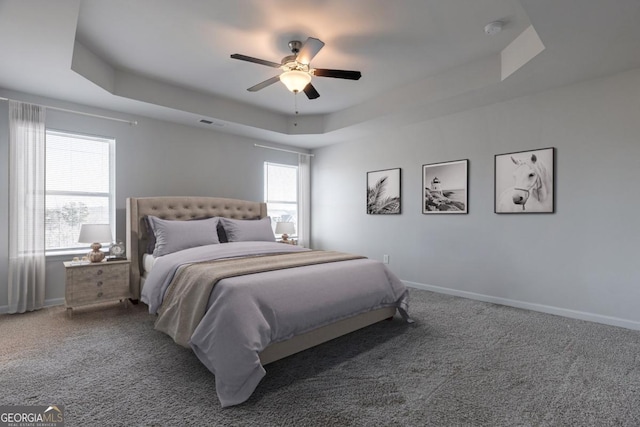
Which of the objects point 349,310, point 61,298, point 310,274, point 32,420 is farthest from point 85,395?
point 61,298

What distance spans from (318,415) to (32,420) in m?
1.53

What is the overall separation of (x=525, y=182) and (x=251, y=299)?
3333 millimetres

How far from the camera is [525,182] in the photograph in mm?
3715

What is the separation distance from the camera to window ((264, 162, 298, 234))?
19.2ft

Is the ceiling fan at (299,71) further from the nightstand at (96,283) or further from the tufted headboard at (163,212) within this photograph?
the nightstand at (96,283)

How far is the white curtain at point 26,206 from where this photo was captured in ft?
11.3

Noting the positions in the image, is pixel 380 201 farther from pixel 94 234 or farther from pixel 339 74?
pixel 94 234

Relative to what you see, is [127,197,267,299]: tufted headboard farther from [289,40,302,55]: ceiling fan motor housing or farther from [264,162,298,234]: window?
[289,40,302,55]: ceiling fan motor housing

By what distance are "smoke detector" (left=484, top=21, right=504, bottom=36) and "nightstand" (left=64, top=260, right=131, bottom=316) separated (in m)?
4.38

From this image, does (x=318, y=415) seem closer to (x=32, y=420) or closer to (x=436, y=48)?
(x=32, y=420)

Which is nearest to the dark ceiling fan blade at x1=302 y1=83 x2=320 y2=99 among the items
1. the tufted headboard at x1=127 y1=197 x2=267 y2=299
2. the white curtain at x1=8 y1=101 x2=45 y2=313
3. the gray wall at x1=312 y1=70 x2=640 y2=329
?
the gray wall at x1=312 y1=70 x2=640 y2=329

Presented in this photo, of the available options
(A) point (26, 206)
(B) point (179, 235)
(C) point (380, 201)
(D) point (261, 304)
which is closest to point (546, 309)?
(C) point (380, 201)

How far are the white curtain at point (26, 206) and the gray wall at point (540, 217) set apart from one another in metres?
4.35

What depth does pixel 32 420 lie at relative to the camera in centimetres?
174
